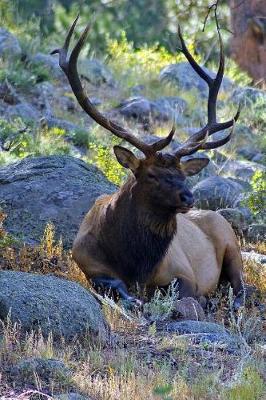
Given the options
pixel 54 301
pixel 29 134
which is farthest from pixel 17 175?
pixel 54 301

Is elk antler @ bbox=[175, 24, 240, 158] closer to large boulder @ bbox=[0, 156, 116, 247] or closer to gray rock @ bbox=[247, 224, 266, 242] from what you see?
large boulder @ bbox=[0, 156, 116, 247]

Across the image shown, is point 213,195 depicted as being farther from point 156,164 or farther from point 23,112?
point 23,112

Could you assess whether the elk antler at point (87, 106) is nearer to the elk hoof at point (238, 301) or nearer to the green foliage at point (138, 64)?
the elk hoof at point (238, 301)

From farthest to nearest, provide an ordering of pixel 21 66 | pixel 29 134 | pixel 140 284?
pixel 21 66, pixel 29 134, pixel 140 284

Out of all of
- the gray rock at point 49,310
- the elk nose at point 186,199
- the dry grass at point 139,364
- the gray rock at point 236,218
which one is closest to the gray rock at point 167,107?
the gray rock at point 236,218

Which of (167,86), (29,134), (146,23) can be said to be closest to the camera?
(29,134)

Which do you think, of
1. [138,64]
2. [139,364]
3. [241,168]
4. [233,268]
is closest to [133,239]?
[233,268]

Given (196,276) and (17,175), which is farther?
(17,175)

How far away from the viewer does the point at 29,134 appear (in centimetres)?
1512

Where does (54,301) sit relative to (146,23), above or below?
below

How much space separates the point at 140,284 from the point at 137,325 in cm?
163

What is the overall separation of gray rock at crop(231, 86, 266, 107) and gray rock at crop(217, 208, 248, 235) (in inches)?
300

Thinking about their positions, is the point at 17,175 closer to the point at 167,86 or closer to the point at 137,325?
the point at 137,325

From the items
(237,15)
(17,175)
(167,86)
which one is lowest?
(17,175)
